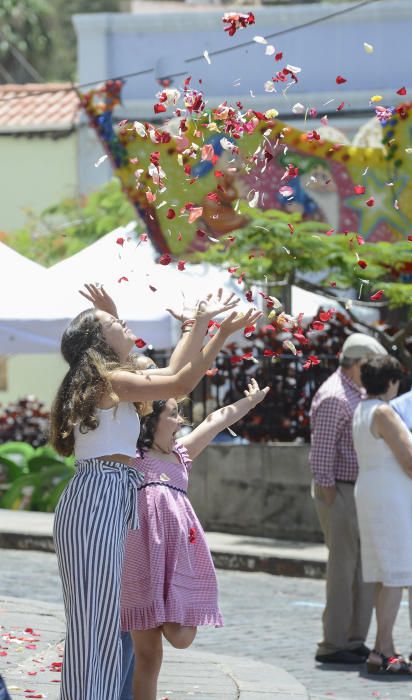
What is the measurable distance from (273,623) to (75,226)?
1519 centimetres

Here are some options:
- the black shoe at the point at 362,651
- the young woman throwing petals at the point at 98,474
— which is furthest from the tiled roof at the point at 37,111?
the young woman throwing petals at the point at 98,474

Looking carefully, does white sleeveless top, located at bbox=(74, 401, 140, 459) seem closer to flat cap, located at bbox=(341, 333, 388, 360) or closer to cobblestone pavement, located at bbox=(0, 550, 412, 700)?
cobblestone pavement, located at bbox=(0, 550, 412, 700)

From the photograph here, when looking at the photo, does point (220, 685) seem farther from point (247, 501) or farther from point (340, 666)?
point (247, 501)

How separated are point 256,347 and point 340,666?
23.7 ft

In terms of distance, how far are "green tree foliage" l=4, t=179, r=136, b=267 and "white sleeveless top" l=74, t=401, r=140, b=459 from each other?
17.8 m

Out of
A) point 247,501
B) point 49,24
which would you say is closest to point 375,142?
point 247,501

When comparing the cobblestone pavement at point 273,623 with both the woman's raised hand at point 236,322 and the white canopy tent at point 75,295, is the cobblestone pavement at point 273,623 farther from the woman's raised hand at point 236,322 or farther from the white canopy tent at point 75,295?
the woman's raised hand at point 236,322

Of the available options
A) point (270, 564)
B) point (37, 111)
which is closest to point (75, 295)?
point (270, 564)

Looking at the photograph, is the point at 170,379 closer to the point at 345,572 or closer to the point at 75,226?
the point at 345,572

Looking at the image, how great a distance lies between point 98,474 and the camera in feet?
18.4

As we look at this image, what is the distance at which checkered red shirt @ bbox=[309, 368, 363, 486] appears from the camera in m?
8.83

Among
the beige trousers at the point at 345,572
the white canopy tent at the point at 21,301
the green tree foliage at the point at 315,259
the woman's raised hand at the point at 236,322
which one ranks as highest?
the green tree foliage at the point at 315,259

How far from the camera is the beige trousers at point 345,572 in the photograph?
8.79 metres

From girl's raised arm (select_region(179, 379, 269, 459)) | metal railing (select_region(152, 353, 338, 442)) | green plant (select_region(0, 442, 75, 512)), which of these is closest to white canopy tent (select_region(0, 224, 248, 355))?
metal railing (select_region(152, 353, 338, 442))
